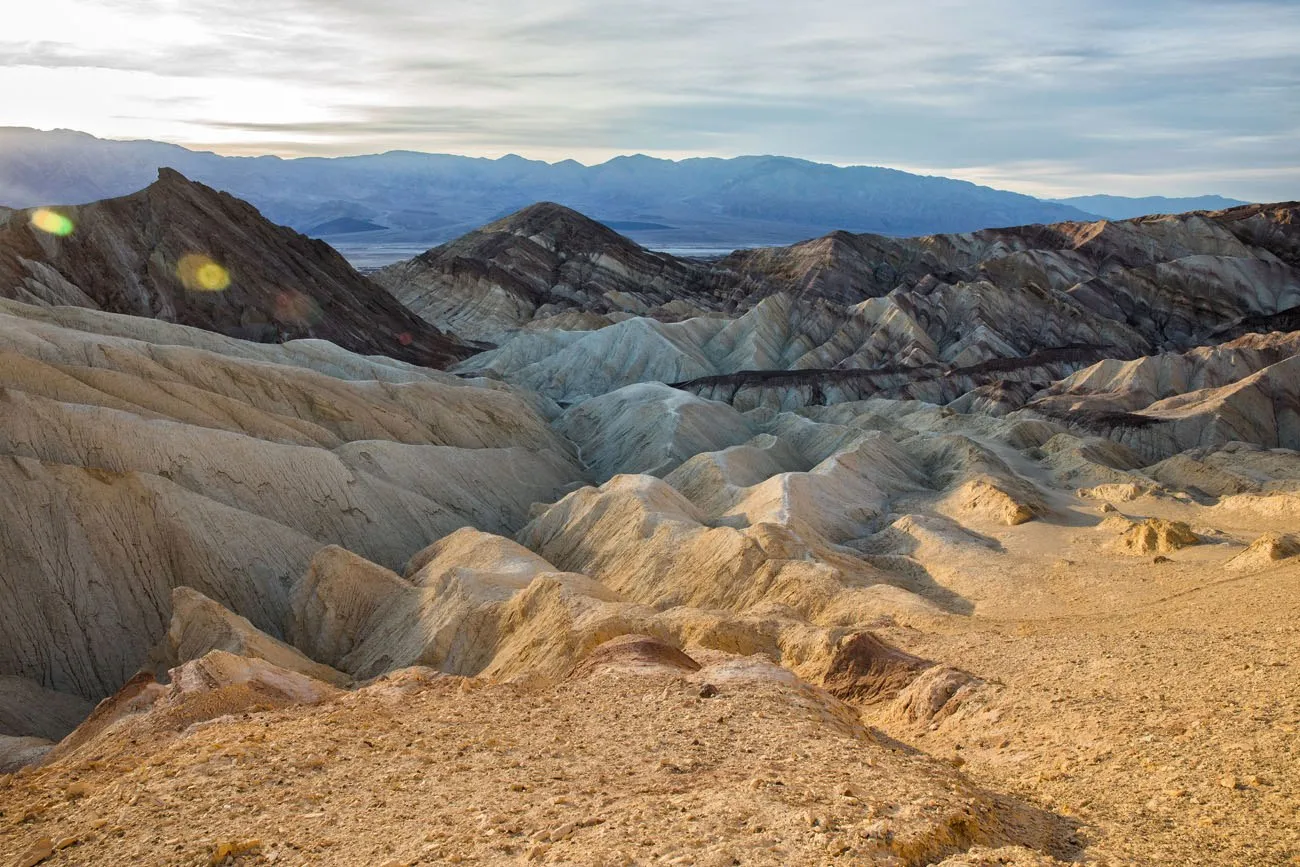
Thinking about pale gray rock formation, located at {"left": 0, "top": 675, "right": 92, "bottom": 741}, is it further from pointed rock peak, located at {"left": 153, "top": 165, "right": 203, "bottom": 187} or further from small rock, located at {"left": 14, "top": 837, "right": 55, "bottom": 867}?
pointed rock peak, located at {"left": 153, "top": 165, "right": 203, "bottom": 187}

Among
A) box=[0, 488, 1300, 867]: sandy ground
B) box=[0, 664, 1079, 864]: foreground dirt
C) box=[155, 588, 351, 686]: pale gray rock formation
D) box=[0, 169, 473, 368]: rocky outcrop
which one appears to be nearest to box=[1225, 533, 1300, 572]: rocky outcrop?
box=[0, 488, 1300, 867]: sandy ground

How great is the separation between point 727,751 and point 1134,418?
47756 mm

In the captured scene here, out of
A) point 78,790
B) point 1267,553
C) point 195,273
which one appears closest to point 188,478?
point 78,790

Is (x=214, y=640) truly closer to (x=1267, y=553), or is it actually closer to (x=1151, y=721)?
(x=1151, y=721)

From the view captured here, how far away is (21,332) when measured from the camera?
3725 cm

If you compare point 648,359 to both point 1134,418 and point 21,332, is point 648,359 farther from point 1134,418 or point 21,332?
point 21,332

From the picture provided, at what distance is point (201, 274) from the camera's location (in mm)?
66188

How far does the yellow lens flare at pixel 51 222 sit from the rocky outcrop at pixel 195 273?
15cm

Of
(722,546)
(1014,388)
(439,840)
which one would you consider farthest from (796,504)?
(1014,388)

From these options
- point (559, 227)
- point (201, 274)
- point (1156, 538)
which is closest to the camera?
point (1156, 538)

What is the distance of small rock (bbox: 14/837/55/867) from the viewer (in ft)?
32.6

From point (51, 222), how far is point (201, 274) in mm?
8593

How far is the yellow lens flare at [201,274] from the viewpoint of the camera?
6538cm

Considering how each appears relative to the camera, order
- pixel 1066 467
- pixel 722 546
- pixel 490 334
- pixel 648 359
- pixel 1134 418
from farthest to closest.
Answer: pixel 490 334 → pixel 648 359 → pixel 1134 418 → pixel 1066 467 → pixel 722 546
